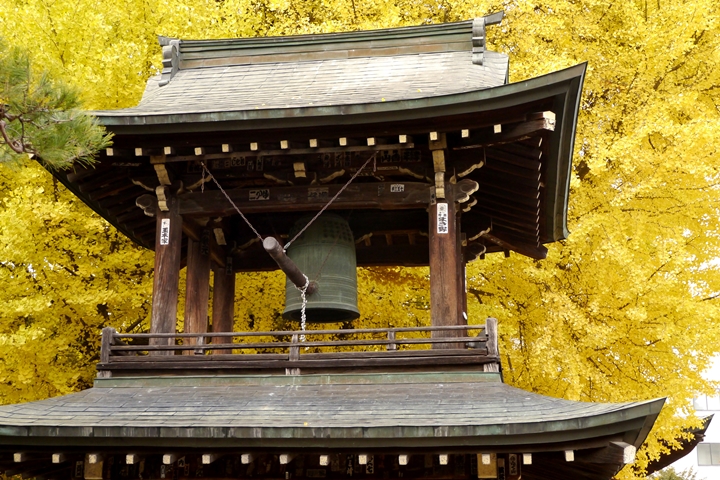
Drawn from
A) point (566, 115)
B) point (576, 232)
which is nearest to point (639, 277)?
point (576, 232)

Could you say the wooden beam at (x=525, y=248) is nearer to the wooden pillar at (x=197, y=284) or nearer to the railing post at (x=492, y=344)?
the railing post at (x=492, y=344)

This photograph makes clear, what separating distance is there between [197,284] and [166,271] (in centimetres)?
102

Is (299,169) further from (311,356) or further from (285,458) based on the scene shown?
(285,458)

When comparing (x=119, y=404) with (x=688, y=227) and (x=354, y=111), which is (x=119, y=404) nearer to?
(x=354, y=111)

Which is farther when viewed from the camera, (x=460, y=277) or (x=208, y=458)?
(x=460, y=277)

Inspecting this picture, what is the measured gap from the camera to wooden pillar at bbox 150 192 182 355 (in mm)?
9414

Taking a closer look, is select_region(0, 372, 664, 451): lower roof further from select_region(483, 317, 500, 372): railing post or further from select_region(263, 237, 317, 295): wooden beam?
select_region(263, 237, 317, 295): wooden beam

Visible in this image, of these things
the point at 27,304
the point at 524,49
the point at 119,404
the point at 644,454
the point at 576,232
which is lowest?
the point at 644,454

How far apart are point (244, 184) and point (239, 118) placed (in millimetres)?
1500

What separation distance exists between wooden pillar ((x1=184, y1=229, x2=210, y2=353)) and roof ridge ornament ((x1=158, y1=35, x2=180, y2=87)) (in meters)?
2.32

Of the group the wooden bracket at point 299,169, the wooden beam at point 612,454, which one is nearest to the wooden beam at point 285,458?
the wooden beam at point 612,454

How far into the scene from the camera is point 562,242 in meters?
14.1

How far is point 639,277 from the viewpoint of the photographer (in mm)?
12734

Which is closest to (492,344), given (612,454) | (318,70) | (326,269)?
(612,454)
